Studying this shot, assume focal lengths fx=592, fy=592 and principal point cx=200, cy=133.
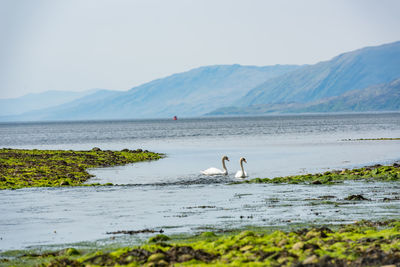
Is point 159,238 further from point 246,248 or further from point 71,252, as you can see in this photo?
point 246,248

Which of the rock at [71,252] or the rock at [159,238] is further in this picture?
the rock at [159,238]

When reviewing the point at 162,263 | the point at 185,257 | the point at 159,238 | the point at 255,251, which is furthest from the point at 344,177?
the point at 162,263

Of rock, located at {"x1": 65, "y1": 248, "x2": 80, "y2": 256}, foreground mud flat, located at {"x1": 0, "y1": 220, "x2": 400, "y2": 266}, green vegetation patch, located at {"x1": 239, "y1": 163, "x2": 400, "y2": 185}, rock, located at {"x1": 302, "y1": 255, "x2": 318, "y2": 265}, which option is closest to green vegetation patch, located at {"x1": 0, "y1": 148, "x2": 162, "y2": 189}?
green vegetation patch, located at {"x1": 239, "y1": 163, "x2": 400, "y2": 185}

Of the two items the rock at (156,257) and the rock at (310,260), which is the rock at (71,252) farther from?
the rock at (310,260)

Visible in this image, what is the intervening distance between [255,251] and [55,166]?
1592 inches

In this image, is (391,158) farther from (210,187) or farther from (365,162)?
(210,187)

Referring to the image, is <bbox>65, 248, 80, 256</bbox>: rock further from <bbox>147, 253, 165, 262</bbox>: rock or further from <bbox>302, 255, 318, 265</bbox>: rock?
<bbox>302, 255, 318, 265</bbox>: rock

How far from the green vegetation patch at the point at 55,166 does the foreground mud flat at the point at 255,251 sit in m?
24.2

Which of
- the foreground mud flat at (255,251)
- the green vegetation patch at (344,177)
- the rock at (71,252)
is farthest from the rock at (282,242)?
the green vegetation patch at (344,177)

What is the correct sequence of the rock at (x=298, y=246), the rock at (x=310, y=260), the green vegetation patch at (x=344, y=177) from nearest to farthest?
1. the rock at (x=310, y=260)
2. the rock at (x=298, y=246)
3. the green vegetation patch at (x=344, y=177)

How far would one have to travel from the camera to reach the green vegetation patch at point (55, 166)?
143ft

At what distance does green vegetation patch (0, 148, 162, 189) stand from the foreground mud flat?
2418 cm

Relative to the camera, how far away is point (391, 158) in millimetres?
56156

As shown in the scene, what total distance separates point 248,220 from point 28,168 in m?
32.4
